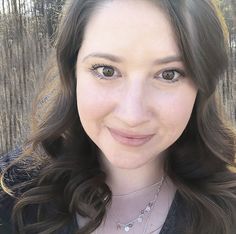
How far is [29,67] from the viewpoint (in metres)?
3.74

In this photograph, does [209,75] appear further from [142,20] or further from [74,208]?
[74,208]

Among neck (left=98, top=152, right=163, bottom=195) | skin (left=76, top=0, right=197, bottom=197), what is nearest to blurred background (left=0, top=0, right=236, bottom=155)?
neck (left=98, top=152, right=163, bottom=195)

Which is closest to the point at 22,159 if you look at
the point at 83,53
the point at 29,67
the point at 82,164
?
the point at 82,164

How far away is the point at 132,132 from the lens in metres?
1.67

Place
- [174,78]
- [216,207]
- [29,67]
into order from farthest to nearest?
[29,67] → [216,207] → [174,78]

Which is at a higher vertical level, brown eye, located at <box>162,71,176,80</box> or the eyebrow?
the eyebrow

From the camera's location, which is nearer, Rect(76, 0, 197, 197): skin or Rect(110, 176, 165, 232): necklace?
Rect(76, 0, 197, 197): skin

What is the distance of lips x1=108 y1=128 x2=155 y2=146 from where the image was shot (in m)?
1.69

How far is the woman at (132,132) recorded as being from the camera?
1.63 metres

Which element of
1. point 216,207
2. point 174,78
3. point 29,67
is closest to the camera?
point 174,78

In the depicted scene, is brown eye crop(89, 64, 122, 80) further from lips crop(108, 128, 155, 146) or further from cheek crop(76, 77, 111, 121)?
lips crop(108, 128, 155, 146)

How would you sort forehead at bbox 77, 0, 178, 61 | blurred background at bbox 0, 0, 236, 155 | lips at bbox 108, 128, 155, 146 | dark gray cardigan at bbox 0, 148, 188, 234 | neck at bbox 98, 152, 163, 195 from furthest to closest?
blurred background at bbox 0, 0, 236, 155 → neck at bbox 98, 152, 163, 195 → dark gray cardigan at bbox 0, 148, 188, 234 → lips at bbox 108, 128, 155, 146 → forehead at bbox 77, 0, 178, 61

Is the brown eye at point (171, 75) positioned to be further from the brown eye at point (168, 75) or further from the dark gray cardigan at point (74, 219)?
the dark gray cardigan at point (74, 219)

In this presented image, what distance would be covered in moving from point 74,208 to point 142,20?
736 mm
